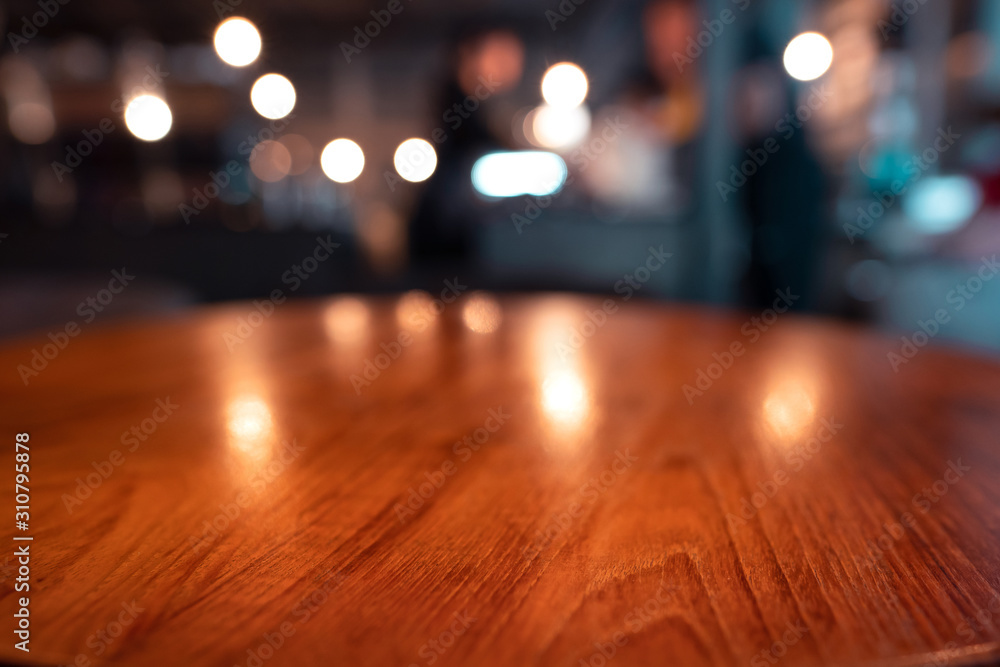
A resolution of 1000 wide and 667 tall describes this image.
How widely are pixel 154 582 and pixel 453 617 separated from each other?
151 millimetres

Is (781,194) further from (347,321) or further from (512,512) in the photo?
(512,512)

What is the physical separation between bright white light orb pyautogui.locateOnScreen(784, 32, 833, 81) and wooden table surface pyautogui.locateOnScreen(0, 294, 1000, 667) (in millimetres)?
2555

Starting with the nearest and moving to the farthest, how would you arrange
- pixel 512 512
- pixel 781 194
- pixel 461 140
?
pixel 512 512
pixel 781 194
pixel 461 140

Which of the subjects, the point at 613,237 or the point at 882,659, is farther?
the point at 613,237

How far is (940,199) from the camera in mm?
3621

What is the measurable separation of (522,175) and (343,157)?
Result: 13.9 feet

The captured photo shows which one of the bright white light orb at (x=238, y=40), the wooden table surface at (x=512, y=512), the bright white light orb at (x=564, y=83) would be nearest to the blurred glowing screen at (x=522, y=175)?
the bright white light orb at (x=564, y=83)

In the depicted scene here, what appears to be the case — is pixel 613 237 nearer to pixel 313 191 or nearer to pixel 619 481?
pixel 619 481

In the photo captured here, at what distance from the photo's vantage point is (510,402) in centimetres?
71

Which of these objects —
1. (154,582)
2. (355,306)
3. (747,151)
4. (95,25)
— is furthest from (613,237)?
(95,25)

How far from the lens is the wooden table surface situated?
0.29m

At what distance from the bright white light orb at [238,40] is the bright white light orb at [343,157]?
20.6 feet

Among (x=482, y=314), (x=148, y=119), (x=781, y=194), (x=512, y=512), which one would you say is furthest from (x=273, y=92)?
(x=512, y=512)

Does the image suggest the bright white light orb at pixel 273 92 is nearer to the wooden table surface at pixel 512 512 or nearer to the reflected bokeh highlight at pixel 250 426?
the wooden table surface at pixel 512 512
